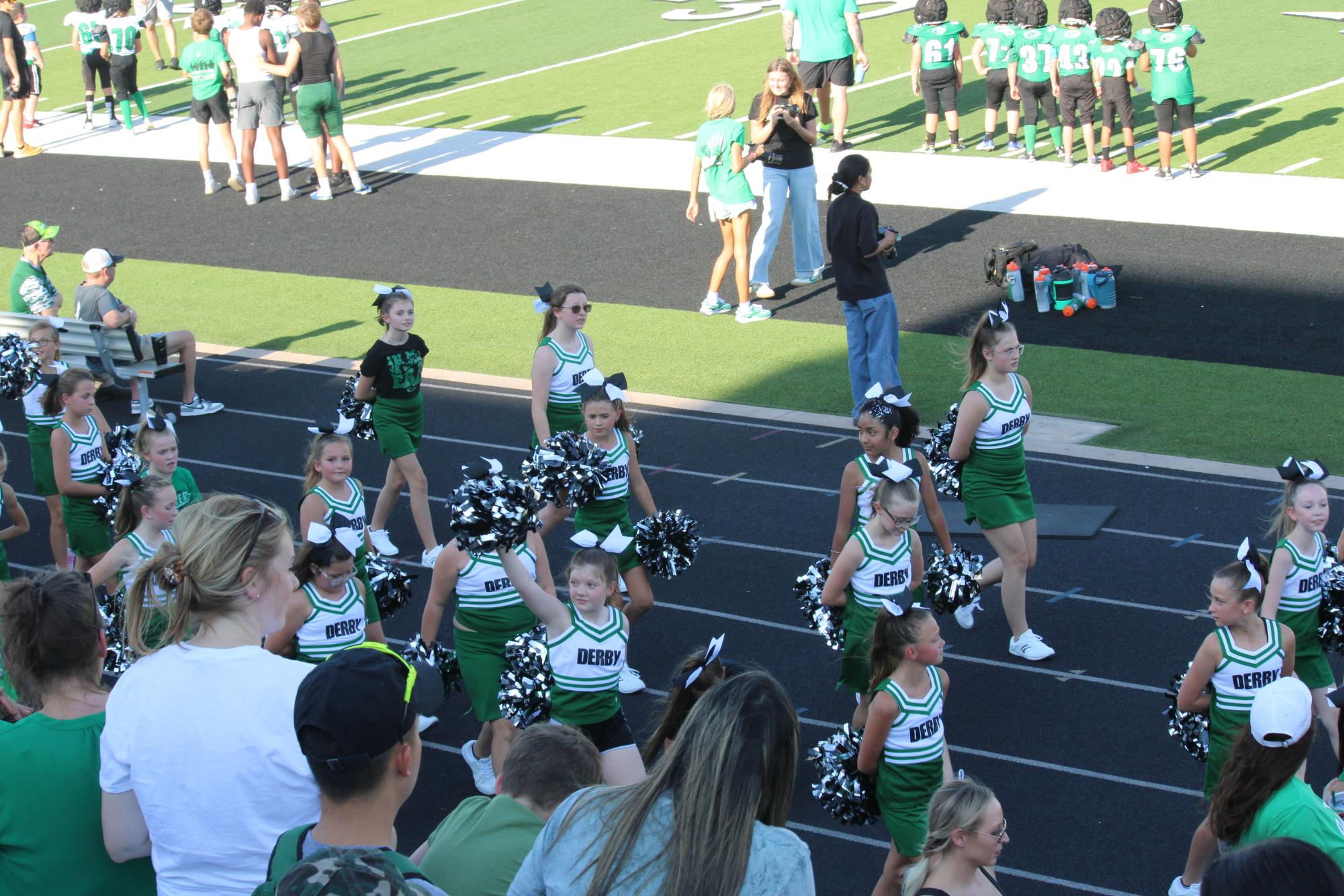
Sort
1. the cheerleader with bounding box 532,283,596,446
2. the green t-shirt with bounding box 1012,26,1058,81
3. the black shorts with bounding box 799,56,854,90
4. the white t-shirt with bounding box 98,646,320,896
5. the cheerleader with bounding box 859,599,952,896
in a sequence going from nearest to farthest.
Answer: the white t-shirt with bounding box 98,646,320,896, the cheerleader with bounding box 859,599,952,896, the cheerleader with bounding box 532,283,596,446, the green t-shirt with bounding box 1012,26,1058,81, the black shorts with bounding box 799,56,854,90

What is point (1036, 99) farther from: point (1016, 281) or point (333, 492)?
point (333, 492)

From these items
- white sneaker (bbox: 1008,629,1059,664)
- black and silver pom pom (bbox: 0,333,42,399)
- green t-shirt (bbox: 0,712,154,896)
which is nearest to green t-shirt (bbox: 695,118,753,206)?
black and silver pom pom (bbox: 0,333,42,399)

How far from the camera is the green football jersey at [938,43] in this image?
16.4 m

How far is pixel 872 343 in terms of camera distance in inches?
401

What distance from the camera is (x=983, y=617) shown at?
7.62 meters

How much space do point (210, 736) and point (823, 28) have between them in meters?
14.9

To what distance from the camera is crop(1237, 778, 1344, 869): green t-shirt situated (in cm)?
344

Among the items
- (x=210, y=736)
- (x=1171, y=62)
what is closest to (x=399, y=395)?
(x=210, y=736)

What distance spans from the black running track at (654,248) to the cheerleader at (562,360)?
16.0 feet

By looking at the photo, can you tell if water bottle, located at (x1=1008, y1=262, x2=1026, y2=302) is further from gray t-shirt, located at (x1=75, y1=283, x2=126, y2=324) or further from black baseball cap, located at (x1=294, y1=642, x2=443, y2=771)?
black baseball cap, located at (x1=294, y1=642, x2=443, y2=771)

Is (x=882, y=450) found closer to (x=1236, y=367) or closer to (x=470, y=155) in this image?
(x=1236, y=367)

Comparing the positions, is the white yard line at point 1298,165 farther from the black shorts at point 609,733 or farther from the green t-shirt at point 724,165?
the black shorts at point 609,733

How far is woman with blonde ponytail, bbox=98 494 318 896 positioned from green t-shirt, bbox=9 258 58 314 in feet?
29.9

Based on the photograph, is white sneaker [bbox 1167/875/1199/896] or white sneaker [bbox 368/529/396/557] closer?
white sneaker [bbox 1167/875/1199/896]
